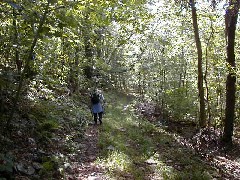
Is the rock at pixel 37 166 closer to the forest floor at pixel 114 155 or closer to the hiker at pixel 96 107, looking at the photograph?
the forest floor at pixel 114 155

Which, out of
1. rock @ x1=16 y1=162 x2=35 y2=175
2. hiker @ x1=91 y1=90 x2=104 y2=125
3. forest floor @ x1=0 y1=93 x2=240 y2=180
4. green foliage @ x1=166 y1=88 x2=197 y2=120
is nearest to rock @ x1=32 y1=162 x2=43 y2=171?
forest floor @ x1=0 y1=93 x2=240 y2=180

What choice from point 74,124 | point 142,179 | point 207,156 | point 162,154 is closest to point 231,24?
point 207,156

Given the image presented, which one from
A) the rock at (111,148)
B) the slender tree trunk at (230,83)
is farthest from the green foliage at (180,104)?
the rock at (111,148)

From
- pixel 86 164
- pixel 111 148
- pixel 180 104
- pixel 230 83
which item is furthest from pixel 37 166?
pixel 180 104

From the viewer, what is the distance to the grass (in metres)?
8.55

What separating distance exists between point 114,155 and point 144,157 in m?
1.27

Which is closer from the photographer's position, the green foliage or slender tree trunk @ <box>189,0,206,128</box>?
slender tree trunk @ <box>189,0,206,128</box>

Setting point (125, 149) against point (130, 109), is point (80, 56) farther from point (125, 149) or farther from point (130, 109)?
point (125, 149)

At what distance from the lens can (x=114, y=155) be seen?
9.45m

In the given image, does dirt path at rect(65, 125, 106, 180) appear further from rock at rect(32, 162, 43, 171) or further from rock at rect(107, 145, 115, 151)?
rock at rect(32, 162, 43, 171)

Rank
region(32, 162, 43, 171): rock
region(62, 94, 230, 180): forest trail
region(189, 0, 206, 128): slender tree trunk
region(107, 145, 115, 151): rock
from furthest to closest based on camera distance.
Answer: region(189, 0, 206, 128): slender tree trunk
region(107, 145, 115, 151): rock
region(62, 94, 230, 180): forest trail
region(32, 162, 43, 171): rock

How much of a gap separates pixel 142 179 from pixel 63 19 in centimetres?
458

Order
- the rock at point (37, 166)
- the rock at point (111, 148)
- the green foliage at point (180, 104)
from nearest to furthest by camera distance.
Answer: the rock at point (37, 166) → the rock at point (111, 148) → the green foliage at point (180, 104)

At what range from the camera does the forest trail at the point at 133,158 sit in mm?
8148
